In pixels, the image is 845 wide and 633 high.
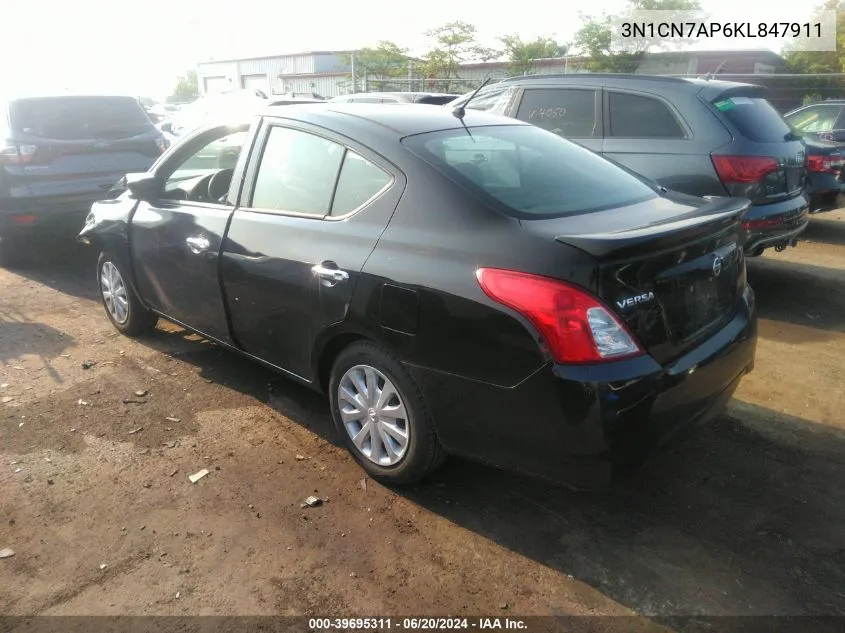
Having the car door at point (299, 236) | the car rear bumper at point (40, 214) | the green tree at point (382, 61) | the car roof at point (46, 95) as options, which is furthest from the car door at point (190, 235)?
the green tree at point (382, 61)

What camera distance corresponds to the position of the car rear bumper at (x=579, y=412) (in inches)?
95.3

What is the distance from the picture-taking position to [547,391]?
2.45m

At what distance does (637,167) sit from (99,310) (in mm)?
4690

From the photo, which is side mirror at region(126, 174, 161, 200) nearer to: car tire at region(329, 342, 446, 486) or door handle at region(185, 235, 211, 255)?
door handle at region(185, 235, 211, 255)

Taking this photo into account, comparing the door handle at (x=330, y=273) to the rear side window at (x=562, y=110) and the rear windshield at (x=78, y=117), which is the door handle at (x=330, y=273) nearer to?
the rear side window at (x=562, y=110)

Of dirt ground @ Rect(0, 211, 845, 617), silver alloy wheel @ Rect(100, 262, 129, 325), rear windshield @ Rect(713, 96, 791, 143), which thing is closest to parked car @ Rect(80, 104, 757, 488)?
dirt ground @ Rect(0, 211, 845, 617)

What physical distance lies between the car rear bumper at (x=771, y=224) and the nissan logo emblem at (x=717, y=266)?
110 inches

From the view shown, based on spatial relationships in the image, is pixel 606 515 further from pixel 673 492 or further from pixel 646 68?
pixel 646 68

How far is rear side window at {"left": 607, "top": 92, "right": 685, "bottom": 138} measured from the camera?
5.69m

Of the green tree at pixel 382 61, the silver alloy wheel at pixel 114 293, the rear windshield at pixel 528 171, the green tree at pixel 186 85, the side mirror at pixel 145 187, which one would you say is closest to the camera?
the rear windshield at pixel 528 171

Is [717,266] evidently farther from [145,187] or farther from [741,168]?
[145,187]

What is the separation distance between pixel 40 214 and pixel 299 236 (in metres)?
4.86

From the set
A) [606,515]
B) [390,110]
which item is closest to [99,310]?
[390,110]

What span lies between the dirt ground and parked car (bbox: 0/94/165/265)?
10.5 ft
